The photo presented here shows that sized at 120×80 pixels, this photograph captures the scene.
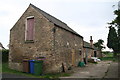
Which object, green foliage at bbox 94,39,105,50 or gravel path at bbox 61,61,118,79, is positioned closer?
gravel path at bbox 61,61,118,79

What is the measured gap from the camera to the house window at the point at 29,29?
46.4 feet

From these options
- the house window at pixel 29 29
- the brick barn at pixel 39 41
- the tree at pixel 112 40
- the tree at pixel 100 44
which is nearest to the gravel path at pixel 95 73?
the brick barn at pixel 39 41

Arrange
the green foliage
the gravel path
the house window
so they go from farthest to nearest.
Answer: the green foliage
the house window
the gravel path

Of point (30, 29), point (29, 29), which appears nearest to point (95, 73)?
point (30, 29)

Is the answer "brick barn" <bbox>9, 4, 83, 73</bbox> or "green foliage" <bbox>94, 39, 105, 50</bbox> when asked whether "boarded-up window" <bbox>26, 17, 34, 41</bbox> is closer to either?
"brick barn" <bbox>9, 4, 83, 73</bbox>

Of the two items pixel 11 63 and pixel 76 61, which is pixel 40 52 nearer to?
pixel 11 63

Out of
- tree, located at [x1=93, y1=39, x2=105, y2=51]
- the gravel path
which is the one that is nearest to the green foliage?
tree, located at [x1=93, y1=39, x2=105, y2=51]

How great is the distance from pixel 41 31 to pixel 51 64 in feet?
11.6

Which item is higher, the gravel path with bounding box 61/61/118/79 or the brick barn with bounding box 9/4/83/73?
the brick barn with bounding box 9/4/83/73

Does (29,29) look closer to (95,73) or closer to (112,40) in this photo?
(95,73)

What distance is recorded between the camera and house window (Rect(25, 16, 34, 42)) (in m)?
14.2

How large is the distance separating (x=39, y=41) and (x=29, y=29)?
2070 mm

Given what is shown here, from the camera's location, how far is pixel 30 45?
13.9 meters

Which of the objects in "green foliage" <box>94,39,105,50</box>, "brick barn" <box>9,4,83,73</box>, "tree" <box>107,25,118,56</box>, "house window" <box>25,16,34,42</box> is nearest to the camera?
"brick barn" <box>9,4,83,73</box>
